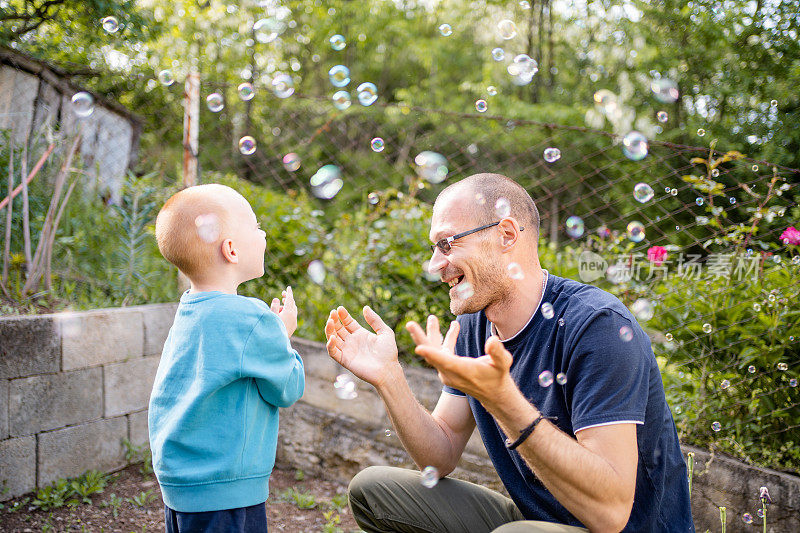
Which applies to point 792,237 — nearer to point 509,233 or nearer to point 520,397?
point 509,233

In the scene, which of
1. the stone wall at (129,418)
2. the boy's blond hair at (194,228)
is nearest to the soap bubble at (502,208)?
the boy's blond hair at (194,228)

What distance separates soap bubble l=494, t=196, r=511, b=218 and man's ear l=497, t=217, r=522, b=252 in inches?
1.0

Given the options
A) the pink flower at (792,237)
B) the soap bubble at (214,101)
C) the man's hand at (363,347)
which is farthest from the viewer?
the soap bubble at (214,101)

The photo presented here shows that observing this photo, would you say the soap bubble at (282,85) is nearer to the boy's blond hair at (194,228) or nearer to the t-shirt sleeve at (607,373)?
the boy's blond hair at (194,228)

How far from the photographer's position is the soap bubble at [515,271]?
1764 mm

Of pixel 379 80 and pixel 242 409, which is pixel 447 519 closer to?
pixel 242 409

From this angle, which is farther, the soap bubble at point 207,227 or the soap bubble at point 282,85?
the soap bubble at point 282,85

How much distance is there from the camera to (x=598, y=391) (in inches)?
57.2

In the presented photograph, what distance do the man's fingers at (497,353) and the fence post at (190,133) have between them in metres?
3.10

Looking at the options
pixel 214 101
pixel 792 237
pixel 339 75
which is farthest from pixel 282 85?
Answer: pixel 792 237

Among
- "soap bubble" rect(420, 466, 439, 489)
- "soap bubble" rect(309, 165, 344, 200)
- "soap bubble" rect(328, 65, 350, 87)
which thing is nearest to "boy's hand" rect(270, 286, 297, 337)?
"soap bubble" rect(420, 466, 439, 489)

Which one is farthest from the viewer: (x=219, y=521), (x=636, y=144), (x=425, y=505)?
(x=636, y=144)

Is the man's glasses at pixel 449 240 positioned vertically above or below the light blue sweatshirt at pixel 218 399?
above

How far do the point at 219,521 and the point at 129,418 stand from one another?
198 cm
